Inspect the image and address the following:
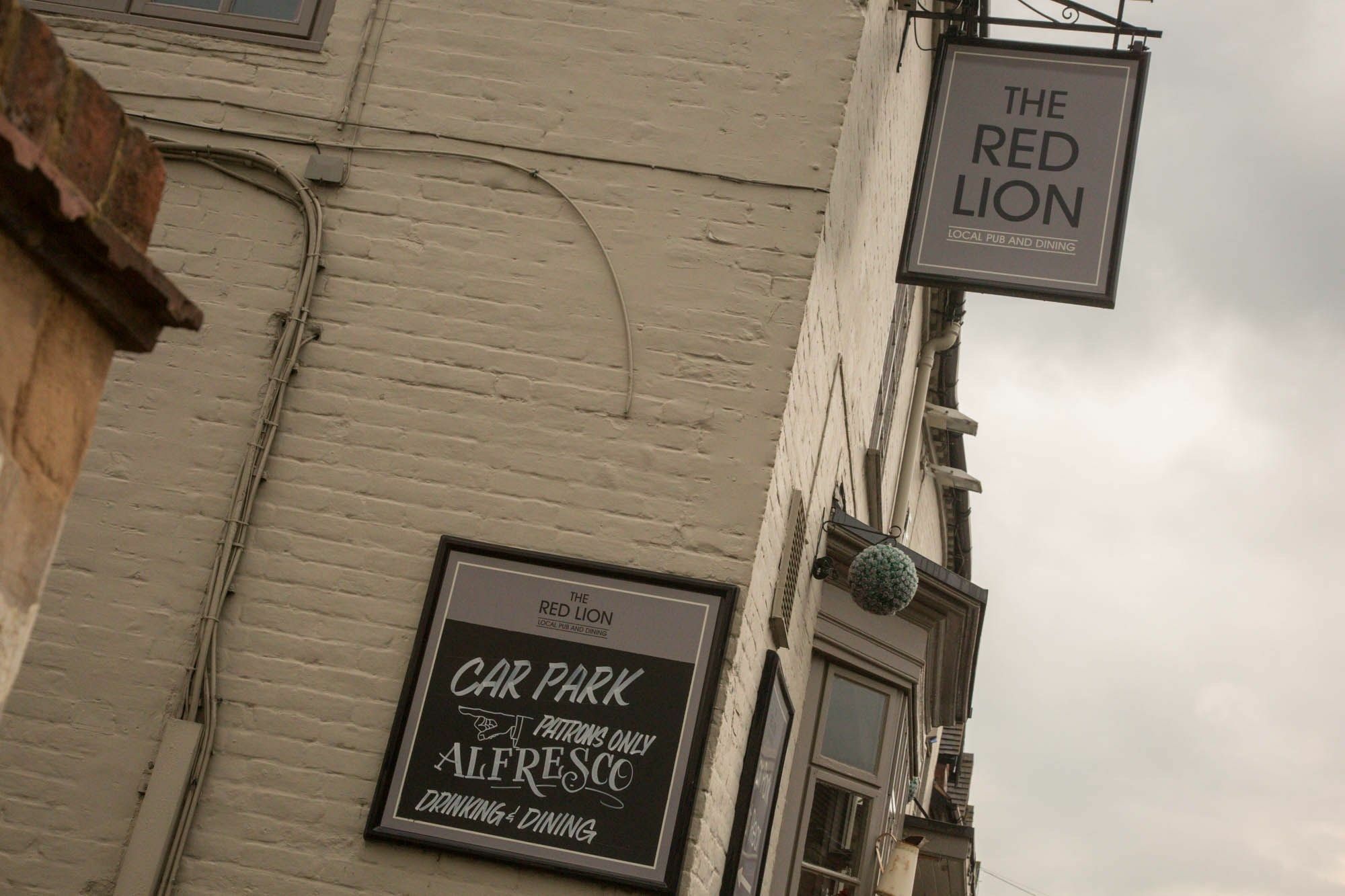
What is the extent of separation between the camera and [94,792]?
5895mm

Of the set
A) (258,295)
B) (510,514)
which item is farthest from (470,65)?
(510,514)

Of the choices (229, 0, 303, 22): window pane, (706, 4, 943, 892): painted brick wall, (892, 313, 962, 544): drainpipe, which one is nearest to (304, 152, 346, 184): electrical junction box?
(229, 0, 303, 22): window pane

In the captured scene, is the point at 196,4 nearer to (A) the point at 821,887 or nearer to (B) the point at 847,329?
(B) the point at 847,329

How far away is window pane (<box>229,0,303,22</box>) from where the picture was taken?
7.09m

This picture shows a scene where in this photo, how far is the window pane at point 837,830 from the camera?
820 centimetres

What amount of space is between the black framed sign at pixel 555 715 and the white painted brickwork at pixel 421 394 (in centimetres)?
10

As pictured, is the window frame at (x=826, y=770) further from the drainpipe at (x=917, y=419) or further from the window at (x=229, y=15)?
the window at (x=229, y=15)

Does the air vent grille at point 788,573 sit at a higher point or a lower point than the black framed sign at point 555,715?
higher

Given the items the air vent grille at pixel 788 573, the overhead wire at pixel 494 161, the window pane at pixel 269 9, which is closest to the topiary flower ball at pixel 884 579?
the air vent grille at pixel 788 573

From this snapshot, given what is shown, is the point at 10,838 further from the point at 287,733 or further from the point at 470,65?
the point at 470,65

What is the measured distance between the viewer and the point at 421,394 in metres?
6.32

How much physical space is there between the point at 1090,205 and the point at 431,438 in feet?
11.1

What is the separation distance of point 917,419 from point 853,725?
3874 millimetres

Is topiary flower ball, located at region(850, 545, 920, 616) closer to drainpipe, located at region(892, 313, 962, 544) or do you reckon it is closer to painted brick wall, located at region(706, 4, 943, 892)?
painted brick wall, located at region(706, 4, 943, 892)
